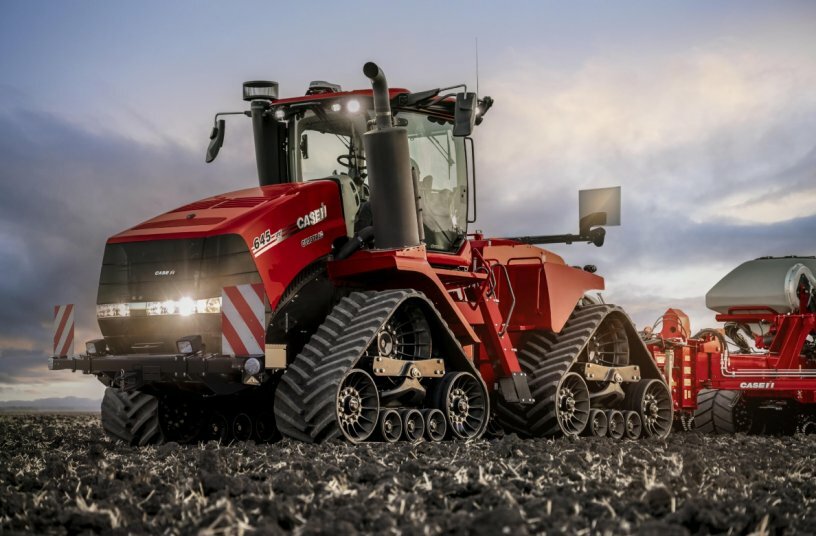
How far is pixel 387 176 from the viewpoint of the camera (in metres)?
8.80

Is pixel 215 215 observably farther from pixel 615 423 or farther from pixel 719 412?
pixel 719 412

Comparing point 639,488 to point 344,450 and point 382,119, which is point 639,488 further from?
point 382,119

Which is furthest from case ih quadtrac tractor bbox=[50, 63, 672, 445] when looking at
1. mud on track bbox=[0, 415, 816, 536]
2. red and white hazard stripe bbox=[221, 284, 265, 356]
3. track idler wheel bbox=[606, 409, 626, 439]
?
mud on track bbox=[0, 415, 816, 536]

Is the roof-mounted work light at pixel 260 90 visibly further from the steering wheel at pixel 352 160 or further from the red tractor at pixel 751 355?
the red tractor at pixel 751 355

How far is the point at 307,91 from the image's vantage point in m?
10.2

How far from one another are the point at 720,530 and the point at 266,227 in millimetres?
5164

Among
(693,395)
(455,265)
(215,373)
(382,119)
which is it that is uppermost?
(382,119)

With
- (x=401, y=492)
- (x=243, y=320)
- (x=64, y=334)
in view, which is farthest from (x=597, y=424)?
(x=401, y=492)

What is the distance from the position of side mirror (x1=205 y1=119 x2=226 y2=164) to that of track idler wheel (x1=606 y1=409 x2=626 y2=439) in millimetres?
5337

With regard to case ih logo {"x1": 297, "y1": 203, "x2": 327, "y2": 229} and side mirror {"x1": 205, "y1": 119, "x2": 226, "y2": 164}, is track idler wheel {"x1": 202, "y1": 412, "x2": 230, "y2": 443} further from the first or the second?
side mirror {"x1": 205, "y1": 119, "x2": 226, "y2": 164}

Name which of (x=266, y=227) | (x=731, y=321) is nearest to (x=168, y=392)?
(x=266, y=227)

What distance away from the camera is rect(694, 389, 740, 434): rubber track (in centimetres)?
1434

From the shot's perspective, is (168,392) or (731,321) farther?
(731,321)

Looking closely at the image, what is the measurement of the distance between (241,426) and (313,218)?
7.46ft
